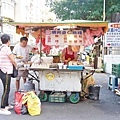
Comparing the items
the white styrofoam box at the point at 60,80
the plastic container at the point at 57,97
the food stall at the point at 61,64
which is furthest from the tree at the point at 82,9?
the plastic container at the point at 57,97

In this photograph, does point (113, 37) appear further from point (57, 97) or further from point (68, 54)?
point (57, 97)

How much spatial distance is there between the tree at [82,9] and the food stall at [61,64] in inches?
348

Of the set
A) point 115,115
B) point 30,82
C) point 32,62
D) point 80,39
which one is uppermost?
point 80,39

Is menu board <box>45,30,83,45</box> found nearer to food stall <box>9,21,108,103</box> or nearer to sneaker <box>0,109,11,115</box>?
food stall <box>9,21,108,103</box>

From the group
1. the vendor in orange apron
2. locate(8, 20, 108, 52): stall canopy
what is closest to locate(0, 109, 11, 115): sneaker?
locate(8, 20, 108, 52): stall canopy

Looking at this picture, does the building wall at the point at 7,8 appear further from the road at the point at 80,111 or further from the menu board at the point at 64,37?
the road at the point at 80,111

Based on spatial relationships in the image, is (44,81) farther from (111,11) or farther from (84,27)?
(111,11)

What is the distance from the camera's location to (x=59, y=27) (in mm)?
7410

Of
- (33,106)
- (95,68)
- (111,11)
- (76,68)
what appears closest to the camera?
(33,106)

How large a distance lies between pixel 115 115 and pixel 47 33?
295cm

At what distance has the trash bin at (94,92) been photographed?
24.6 feet

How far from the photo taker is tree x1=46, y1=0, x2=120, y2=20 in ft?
55.3

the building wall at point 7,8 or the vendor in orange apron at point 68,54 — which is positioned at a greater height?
the building wall at point 7,8

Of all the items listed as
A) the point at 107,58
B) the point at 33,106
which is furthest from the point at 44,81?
the point at 107,58
